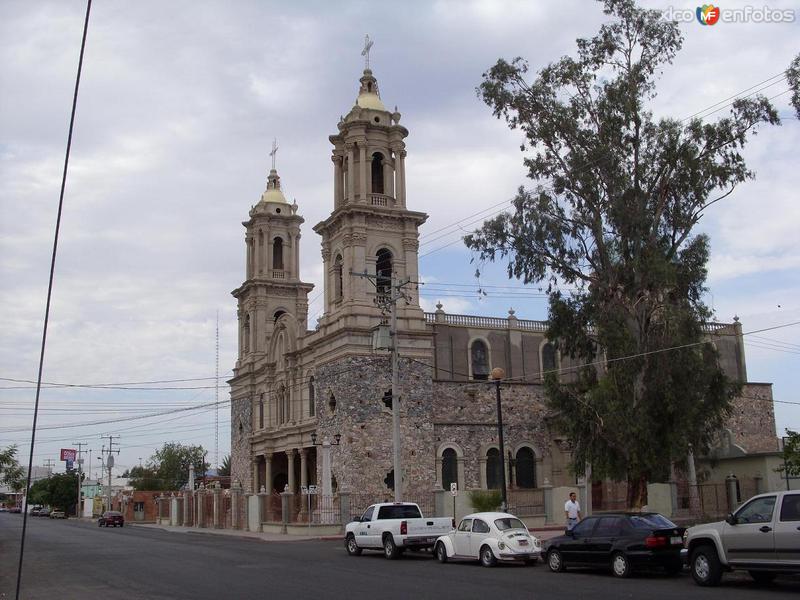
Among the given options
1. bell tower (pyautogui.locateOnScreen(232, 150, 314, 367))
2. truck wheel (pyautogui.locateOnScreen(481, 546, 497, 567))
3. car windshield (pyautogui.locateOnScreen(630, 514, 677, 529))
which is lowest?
truck wheel (pyautogui.locateOnScreen(481, 546, 497, 567))

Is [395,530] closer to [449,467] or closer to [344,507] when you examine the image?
[344,507]

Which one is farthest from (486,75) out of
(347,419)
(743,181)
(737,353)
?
(737,353)

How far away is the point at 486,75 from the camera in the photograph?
3591 centimetres

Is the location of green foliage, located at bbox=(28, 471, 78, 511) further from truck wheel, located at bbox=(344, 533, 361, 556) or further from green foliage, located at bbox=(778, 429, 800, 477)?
green foliage, located at bbox=(778, 429, 800, 477)

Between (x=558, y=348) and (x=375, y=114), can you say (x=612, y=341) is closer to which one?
(x=558, y=348)

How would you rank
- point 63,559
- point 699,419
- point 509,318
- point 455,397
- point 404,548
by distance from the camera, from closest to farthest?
point 404,548
point 63,559
point 699,419
point 455,397
point 509,318

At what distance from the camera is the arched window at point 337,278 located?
49.8m

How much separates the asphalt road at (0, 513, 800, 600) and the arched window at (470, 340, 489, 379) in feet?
83.5

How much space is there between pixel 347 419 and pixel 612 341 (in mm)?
18394

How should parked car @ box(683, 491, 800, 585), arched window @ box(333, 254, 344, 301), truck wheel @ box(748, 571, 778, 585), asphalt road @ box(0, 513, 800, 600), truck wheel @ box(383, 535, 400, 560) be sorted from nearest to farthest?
parked car @ box(683, 491, 800, 585), asphalt road @ box(0, 513, 800, 600), truck wheel @ box(748, 571, 778, 585), truck wheel @ box(383, 535, 400, 560), arched window @ box(333, 254, 344, 301)

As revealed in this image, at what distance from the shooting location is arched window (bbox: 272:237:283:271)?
6638 cm

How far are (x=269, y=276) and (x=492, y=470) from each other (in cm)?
2460

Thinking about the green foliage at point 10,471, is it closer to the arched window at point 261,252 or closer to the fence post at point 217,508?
the fence post at point 217,508

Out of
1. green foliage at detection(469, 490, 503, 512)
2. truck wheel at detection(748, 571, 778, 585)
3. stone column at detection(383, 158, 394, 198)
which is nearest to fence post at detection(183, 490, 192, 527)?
stone column at detection(383, 158, 394, 198)
